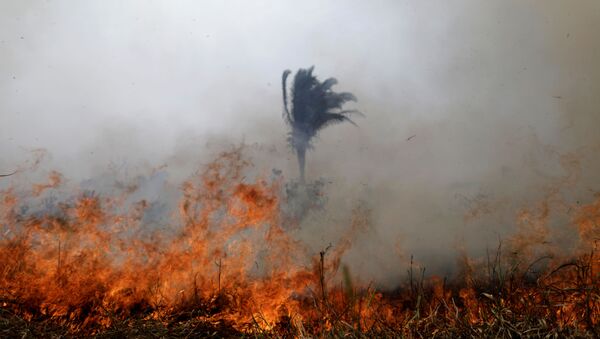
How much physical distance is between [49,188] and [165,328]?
5.21 meters

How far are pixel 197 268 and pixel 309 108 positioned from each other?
5450 mm

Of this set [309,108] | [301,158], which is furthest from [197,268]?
[309,108]

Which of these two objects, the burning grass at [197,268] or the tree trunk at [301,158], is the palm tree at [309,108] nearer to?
the tree trunk at [301,158]

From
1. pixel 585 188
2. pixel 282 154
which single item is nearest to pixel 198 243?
pixel 282 154

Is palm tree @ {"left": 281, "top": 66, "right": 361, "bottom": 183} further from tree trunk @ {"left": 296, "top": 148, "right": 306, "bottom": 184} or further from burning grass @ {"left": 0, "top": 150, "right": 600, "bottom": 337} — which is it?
burning grass @ {"left": 0, "top": 150, "right": 600, "bottom": 337}

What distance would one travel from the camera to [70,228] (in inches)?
381

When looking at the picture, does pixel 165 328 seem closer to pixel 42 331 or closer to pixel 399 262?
pixel 42 331

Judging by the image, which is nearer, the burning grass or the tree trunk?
the burning grass

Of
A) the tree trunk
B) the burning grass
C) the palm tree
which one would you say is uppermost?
the palm tree

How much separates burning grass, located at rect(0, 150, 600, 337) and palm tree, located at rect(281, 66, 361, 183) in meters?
1.54

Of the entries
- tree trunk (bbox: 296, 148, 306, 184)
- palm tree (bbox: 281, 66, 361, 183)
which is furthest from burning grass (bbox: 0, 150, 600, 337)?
palm tree (bbox: 281, 66, 361, 183)

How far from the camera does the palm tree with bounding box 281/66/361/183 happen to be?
39.0ft

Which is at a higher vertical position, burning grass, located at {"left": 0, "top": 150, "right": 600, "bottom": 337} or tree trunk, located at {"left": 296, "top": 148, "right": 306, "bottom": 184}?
tree trunk, located at {"left": 296, "top": 148, "right": 306, "bottom": 184}

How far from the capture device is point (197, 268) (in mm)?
9773
